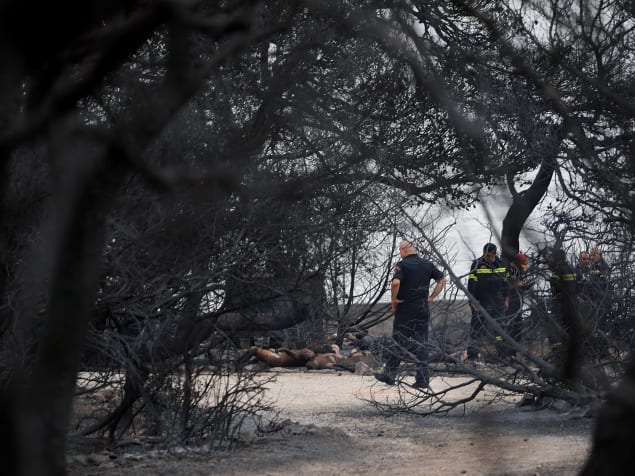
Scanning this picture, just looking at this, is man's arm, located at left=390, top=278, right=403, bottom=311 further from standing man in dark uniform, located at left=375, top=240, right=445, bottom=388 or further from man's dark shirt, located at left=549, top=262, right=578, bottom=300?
man's dark shirt, located at left=549, top=262, right=578, bottom=300

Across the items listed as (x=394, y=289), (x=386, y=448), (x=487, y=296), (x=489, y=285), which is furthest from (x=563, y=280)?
(x=394, y=289)

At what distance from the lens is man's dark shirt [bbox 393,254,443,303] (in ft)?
35.0

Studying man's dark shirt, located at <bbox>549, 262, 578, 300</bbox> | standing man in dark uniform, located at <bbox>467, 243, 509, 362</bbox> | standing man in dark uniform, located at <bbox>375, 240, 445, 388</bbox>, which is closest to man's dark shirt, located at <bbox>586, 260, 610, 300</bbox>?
standing man in dark uniform, located at <bbox>467, 243, 509, 362</bbox>

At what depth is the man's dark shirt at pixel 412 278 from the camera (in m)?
10.7

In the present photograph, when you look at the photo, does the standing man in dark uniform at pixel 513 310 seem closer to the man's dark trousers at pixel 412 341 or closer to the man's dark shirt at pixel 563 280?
the man's dark trousers at pixel 412 341

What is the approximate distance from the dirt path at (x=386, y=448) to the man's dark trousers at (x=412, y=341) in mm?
493

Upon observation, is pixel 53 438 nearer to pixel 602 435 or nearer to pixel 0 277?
pixel 602 435

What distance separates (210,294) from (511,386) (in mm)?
2476

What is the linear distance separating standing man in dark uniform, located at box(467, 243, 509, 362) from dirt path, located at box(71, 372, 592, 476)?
23.8 inches

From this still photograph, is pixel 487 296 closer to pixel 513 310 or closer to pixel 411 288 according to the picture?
pixel 513 310

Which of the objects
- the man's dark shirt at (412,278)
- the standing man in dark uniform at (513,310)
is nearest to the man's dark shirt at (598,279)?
the standing man in dark uniform at (513,310)

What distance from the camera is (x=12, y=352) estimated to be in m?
5.31

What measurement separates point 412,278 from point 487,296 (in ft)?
4.48

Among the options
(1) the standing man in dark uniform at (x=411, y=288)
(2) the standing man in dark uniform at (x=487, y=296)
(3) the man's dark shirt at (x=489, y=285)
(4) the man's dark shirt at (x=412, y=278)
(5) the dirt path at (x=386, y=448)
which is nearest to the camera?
(5) the dirt path at (x=386, y=448)
